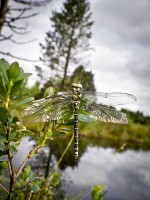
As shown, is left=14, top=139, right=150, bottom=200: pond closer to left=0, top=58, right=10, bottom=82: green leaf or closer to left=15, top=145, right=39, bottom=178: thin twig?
left=15, top=145, right=39, bottom=178: thin twig

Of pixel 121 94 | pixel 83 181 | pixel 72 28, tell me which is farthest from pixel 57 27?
pixel 121 94

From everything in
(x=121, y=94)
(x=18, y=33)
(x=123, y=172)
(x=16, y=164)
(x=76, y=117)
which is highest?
(x=18, y=33)

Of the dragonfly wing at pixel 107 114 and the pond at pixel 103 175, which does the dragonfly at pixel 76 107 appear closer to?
the dragonfly wing at pixel 107 114

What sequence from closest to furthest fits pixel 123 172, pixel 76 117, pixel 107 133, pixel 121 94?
pixel 76 117, pixel 121 94, pixel 123 172, pixel 107 133

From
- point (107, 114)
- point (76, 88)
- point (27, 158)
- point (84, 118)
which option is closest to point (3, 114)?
point (27, 158)

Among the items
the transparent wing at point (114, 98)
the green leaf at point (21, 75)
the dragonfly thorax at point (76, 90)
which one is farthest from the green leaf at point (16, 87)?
the transparent wing at point (114, 98)

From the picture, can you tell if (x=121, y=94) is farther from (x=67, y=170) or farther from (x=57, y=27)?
(x=57, y=27)
